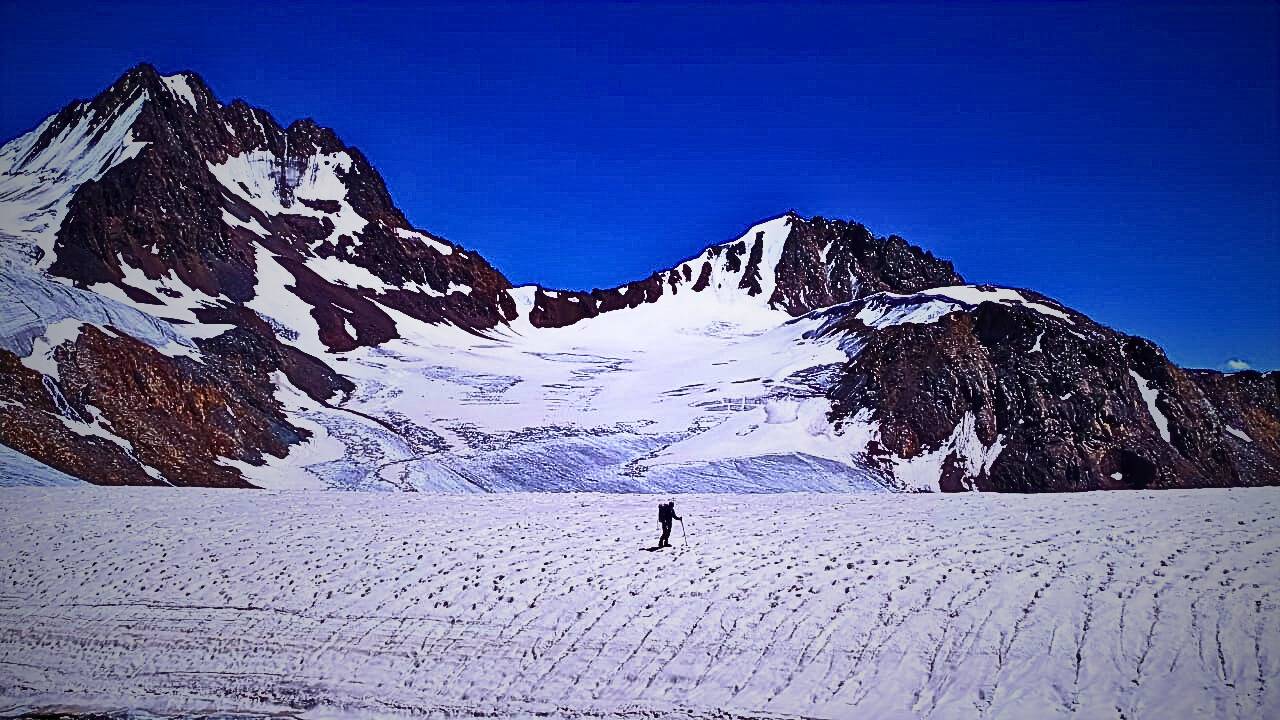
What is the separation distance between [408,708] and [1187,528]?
19172mm

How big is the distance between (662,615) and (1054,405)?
5327 centimetres

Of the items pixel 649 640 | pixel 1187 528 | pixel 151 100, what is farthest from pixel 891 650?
pixel 151 100

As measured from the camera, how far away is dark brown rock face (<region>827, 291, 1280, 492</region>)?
60.8 metres

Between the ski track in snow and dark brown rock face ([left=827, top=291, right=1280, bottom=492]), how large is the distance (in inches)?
1418

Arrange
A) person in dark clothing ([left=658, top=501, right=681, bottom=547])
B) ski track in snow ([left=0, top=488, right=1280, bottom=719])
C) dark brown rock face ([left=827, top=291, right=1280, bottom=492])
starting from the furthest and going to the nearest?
dark brown rock face ([left=827, top=291, right=1280, bottom=492]) < person in dark clothing ([left=658, top=501, right=681, bottom=547]) < ski track in snow ([left=0, top=488, right=1280, bottom=719])

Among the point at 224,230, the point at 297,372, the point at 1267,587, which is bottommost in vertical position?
the point at 1267,587

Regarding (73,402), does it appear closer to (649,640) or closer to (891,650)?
(649,640)

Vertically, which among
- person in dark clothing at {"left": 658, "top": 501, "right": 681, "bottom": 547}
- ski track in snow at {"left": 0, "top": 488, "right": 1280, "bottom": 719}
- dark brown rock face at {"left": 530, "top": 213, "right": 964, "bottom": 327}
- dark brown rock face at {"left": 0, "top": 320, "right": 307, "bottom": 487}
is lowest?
ski track in snow at {"left": 0, "top": 488, "right": 1280, "bottom": 719}

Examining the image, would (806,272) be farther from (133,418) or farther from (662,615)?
(662,615)

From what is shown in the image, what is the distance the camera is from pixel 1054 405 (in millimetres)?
64375

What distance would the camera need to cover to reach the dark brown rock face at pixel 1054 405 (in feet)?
199

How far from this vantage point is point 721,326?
162500 millimetres

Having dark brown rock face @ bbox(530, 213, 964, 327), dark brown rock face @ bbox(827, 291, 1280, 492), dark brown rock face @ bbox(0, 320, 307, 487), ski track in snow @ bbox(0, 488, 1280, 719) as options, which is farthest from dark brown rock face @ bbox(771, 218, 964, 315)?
ski track in snow @ bbox(0, 488, 1280, 719)

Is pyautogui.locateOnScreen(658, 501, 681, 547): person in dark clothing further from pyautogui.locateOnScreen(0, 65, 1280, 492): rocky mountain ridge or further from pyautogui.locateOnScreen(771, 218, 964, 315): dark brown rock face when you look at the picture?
pyautogui.locateOnScreen(771, 218, 964, 315): dark brown rock face
